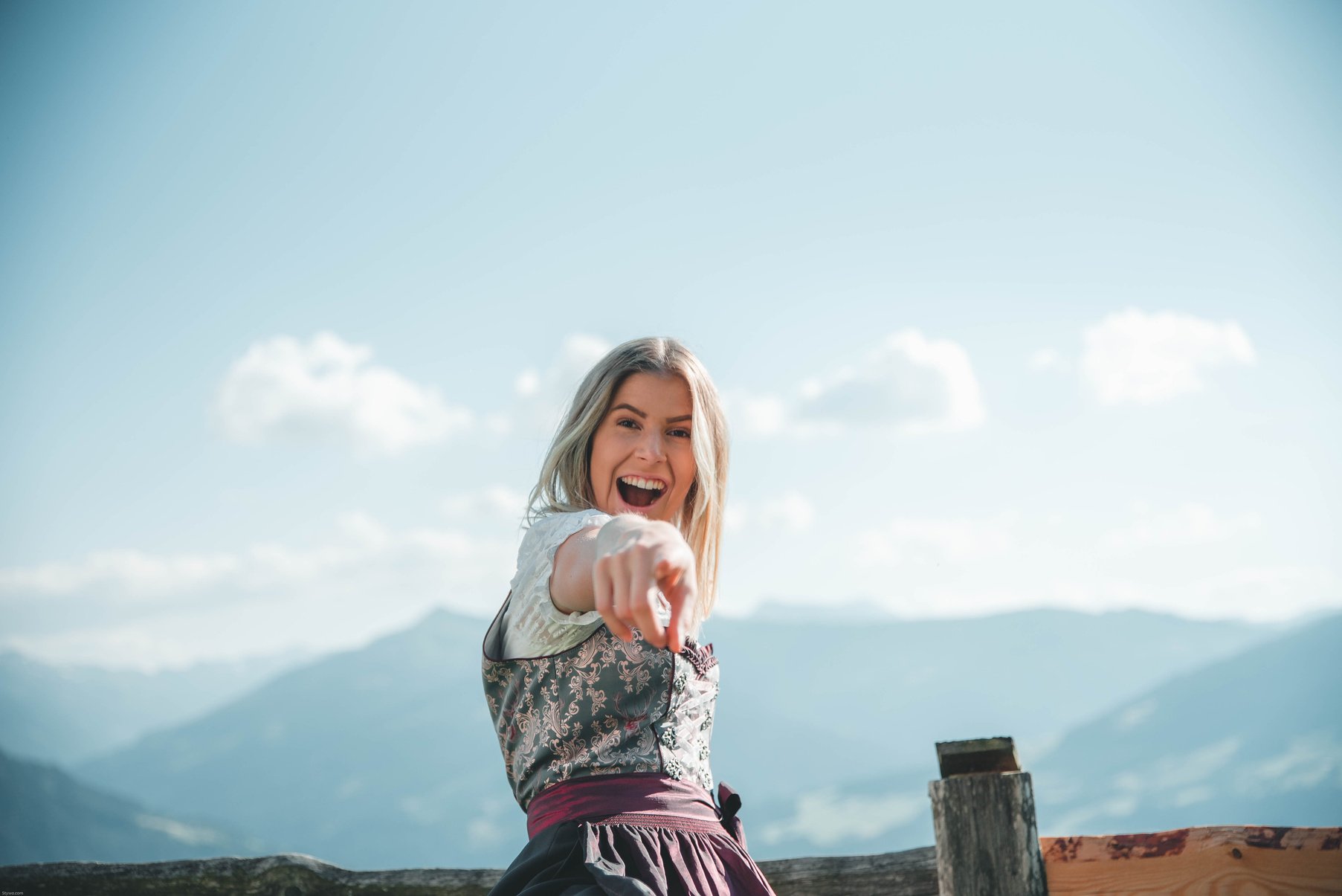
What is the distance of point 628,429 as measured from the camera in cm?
238

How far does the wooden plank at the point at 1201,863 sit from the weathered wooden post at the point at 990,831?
0.25 feet

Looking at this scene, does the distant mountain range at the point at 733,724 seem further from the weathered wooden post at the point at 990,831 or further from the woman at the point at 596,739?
the woman at the point at 596,739

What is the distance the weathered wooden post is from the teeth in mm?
862

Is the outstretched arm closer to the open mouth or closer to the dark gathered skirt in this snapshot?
the dark gathered skirt

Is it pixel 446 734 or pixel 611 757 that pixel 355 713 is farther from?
pixel 611 757

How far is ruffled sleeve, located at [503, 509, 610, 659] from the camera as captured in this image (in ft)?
6.04

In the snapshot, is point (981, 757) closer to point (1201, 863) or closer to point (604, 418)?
point (1201, 863)

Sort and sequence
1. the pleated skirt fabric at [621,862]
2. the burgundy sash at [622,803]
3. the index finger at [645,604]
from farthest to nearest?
the burgundy sash at [622,803] < the pleated skirt fabric at [621,862] < the index finger at [645,604]

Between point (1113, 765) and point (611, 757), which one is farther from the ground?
point (1113, 765)

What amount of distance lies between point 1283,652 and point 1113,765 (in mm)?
23817

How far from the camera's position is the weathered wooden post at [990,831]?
2188 millimetres

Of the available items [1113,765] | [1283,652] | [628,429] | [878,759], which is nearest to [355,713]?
[878,759]

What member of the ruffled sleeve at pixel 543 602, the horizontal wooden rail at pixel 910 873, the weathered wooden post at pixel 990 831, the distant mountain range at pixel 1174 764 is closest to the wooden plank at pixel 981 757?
the weathered wooden post at pixel 990 831

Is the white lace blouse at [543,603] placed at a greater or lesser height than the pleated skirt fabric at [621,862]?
greater
